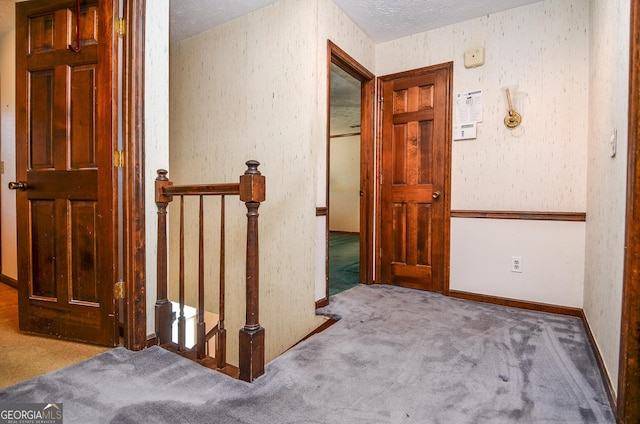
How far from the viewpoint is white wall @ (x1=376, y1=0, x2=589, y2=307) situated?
2596 mm

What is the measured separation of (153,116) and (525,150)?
2766mm

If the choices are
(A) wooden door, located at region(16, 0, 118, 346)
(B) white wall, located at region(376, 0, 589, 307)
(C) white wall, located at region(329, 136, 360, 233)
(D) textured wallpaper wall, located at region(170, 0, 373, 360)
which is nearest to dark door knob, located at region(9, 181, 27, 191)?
(A) wooden door, located at region(16, 0, 118, 346)

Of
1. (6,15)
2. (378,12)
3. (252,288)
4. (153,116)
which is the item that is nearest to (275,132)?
(153,116)

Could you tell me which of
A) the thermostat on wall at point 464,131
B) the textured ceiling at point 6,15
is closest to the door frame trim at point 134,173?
the textured ceiling at point 6,15

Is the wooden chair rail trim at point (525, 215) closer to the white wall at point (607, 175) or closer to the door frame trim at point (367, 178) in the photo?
the white wall at point (607, 175)

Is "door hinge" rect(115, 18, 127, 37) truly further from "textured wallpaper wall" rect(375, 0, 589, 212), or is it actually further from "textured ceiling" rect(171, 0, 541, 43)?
"textured wallpaper wall" rect(375, 0, 589, 212)

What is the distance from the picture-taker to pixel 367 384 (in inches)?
63.0

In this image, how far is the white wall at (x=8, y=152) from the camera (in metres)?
3.18

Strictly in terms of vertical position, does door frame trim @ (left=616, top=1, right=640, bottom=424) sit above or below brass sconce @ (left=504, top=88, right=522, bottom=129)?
below

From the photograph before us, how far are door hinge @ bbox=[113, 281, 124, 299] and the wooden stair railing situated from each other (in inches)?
7.3

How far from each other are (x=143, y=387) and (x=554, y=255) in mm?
2899

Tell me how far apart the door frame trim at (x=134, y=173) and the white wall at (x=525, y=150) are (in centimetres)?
251

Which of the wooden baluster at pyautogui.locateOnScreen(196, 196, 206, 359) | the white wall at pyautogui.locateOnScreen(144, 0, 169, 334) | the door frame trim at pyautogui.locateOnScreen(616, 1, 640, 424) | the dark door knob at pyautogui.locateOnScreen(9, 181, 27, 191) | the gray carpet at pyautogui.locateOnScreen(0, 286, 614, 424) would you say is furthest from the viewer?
the dark door knob at pyautogui.locateOnScreen(9, 181, 27, 191)

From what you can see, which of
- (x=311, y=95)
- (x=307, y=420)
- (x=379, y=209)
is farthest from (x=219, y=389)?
(x=379, y=209)
